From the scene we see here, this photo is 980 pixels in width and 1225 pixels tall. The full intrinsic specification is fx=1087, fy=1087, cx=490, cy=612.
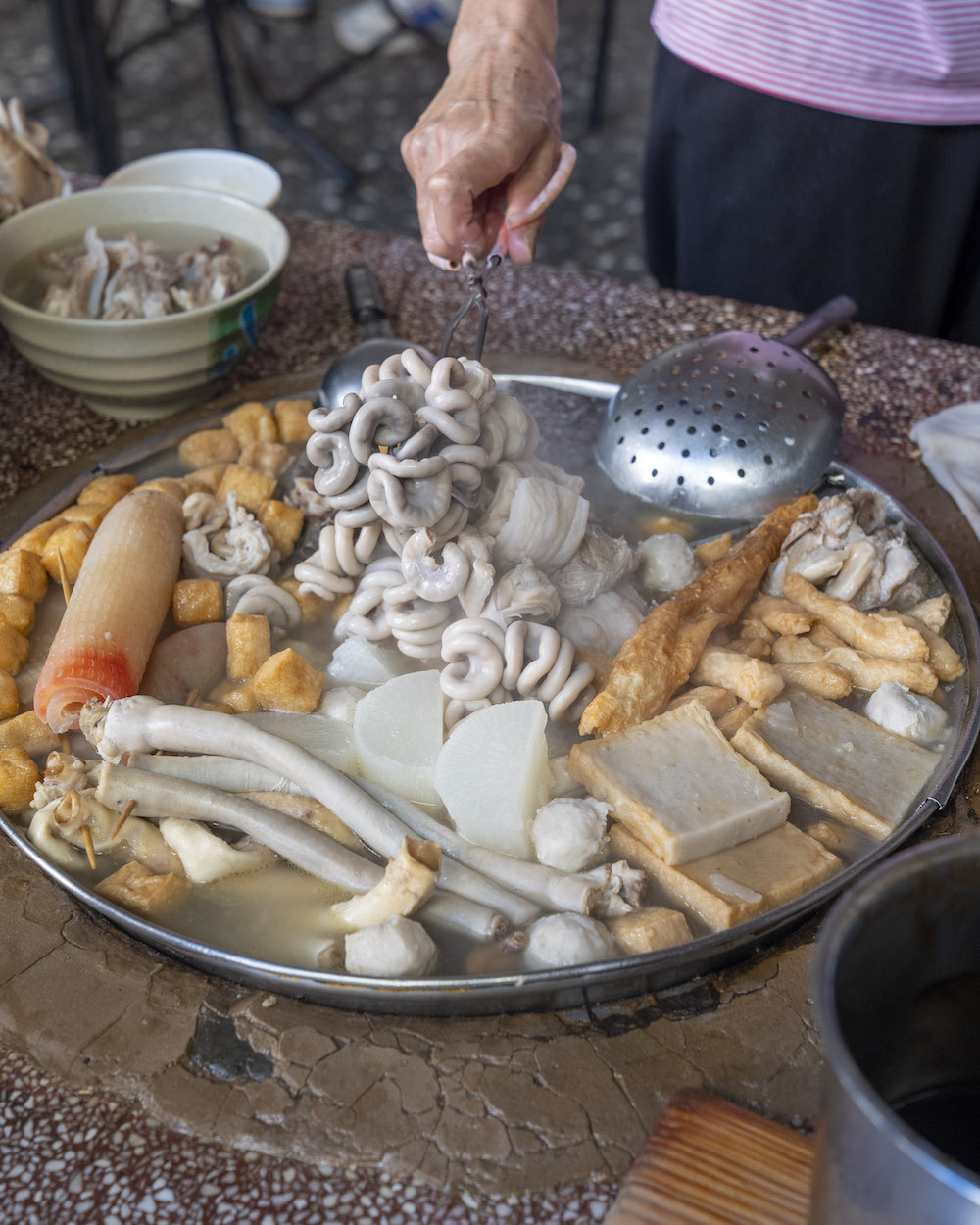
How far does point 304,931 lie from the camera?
141cm

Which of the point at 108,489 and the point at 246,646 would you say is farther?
the point at 108,489

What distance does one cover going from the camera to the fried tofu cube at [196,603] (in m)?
1.88

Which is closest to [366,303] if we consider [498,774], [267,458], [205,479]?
[267,458]

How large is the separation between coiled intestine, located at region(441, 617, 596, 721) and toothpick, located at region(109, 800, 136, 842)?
48 cm

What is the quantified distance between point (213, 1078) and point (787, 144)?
98.7 inches

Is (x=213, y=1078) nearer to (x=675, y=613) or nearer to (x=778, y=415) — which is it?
(x=675, y=613)

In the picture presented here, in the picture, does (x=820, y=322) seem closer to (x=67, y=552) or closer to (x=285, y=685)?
(x=285, y=685)

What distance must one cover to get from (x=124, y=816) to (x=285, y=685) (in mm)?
320

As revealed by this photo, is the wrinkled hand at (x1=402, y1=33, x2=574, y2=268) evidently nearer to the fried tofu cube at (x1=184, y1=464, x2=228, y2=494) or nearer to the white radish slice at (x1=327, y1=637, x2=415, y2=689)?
the fried tofu cube at (x1=184, y1=464, x2=228, y2=494)

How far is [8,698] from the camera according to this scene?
67.3 inches

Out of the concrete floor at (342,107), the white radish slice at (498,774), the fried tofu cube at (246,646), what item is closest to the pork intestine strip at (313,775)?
the white radish slice at (498,774)

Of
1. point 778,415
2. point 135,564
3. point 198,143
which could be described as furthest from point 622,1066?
point 198,143

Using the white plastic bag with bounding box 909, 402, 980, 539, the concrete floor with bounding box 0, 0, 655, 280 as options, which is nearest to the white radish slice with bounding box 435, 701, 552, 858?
the white plastic bag with bounding box 909, 402, 980, 539

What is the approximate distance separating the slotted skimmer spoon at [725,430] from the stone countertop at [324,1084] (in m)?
0.71
